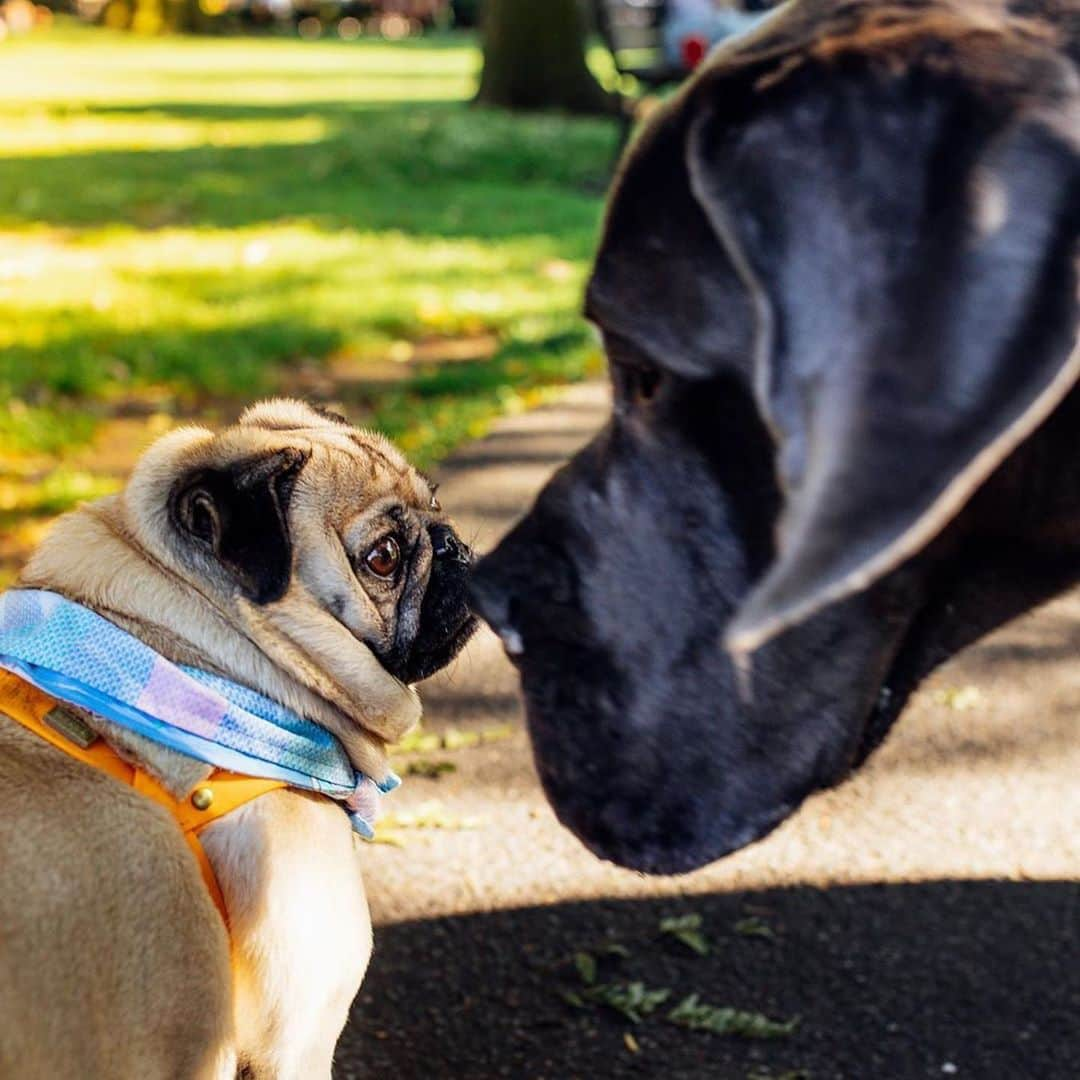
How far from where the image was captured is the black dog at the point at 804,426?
1508 mm

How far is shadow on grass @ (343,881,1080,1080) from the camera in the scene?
357cm

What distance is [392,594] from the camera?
3.53 m

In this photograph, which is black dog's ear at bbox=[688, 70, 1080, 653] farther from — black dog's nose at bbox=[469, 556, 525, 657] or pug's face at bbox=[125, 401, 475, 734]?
pug's face at bbox=[125, 401, 475, 734]

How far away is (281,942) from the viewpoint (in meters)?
3.01

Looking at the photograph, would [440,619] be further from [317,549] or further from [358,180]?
[358,180]

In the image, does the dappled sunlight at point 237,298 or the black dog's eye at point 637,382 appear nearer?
the black dog's eye at point 637,382

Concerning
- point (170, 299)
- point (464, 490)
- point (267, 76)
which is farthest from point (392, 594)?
point (267, 76)

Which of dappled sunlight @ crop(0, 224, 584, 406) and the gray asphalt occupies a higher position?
the gray asphalt

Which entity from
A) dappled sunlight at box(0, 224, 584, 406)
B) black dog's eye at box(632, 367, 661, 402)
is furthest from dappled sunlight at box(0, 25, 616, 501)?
black dog's eye at box(632, 367, 661, 402)

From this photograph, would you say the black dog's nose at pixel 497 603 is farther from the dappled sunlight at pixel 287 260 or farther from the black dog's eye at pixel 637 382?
the dappled sunlight at pixel 287 260

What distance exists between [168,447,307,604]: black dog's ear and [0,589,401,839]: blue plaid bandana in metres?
0.22

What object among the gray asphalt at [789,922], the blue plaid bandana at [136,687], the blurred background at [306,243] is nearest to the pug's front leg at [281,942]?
the blue plaid bandana at [136,687]

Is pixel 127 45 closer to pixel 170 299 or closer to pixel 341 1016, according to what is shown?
pixel 170 299

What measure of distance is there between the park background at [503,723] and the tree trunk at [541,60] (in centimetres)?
422
